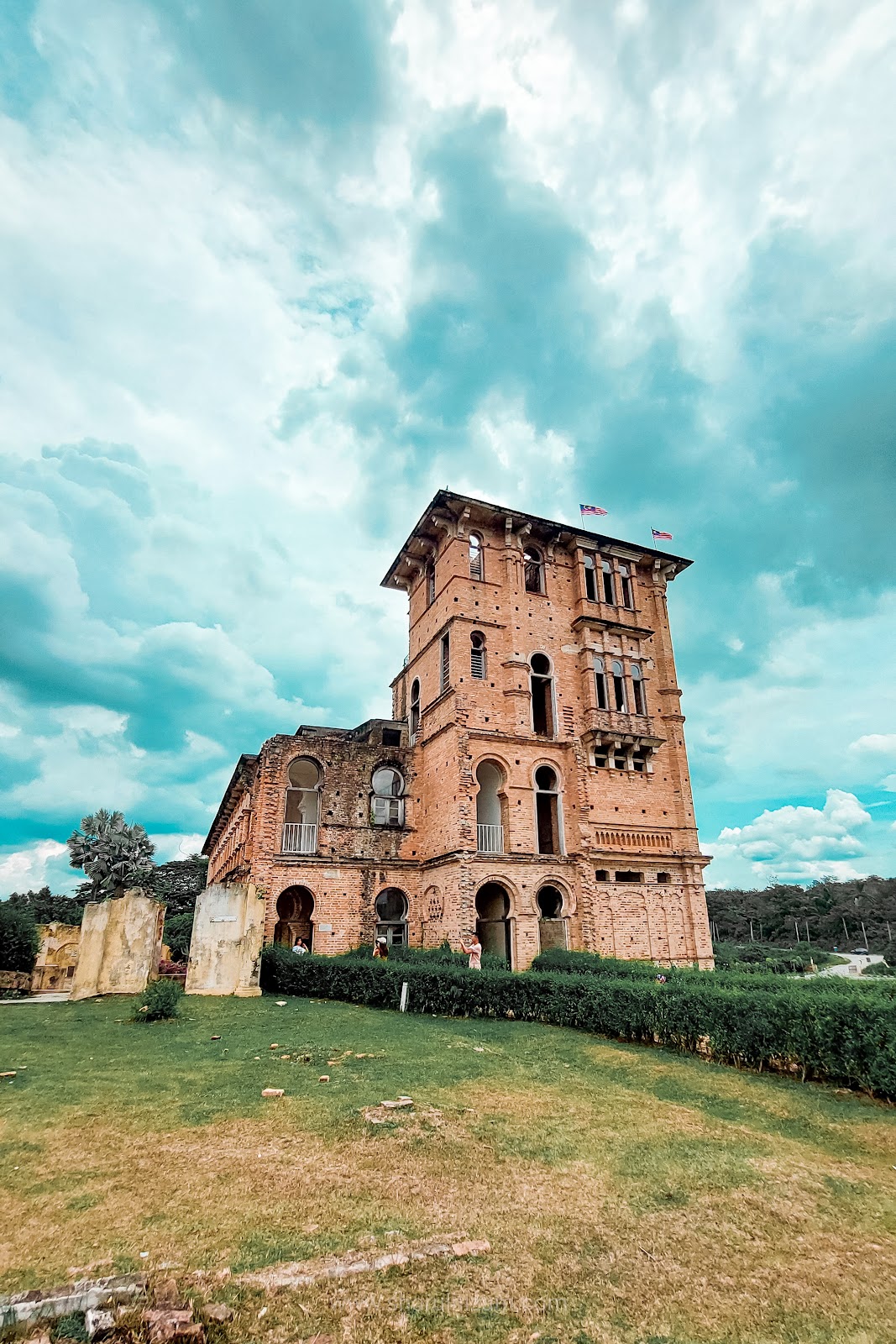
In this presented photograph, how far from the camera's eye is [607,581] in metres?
29.8

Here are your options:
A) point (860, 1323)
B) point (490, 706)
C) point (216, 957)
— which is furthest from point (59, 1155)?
point (490, 706)

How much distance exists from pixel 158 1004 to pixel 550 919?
14203 mm

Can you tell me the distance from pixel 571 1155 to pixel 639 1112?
204 cm

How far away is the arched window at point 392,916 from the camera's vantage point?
25.5 meters

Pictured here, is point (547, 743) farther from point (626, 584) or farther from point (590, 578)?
point (626, 584)

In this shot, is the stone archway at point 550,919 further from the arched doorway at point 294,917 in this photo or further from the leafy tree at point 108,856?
the leafy tree at point 108,856

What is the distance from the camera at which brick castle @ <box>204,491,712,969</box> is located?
23859 mm

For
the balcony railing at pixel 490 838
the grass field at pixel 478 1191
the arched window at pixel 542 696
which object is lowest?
the grass field at pixel 478 1191

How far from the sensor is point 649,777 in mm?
27094

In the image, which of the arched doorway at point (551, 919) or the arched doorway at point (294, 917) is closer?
the arched doorway at point (551, 919)

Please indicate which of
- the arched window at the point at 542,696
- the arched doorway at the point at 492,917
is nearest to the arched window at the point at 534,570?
the arched window at the point at 542,696

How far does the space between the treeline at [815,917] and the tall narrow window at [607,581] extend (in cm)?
4848

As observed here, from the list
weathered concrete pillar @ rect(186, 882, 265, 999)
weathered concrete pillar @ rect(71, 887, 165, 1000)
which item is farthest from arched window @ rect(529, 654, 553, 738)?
weathered concrete pillar @ rect(71, 887, 165, 1000)

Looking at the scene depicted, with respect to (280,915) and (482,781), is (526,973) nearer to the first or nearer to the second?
(482,781)
